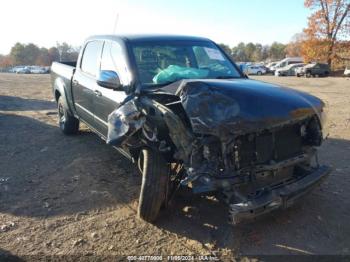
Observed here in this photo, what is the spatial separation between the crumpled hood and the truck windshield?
715mm

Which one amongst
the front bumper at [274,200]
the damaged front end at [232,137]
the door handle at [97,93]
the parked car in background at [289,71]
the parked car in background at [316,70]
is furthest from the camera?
the parked car in background at [289,71]

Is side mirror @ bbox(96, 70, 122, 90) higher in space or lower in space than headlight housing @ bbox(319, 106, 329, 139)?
higher

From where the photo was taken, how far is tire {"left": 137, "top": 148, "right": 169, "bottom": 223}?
3655 mm

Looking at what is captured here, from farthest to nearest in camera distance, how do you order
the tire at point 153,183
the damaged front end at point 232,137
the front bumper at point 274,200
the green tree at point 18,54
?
the green tree at point 18,54 → the tire at point 153,183 → the damaged front end at point 232,137 → the front bumper at point 274,200

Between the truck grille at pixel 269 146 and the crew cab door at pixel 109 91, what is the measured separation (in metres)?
1.59

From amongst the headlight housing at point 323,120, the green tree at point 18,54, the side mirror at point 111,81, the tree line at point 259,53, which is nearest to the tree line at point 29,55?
the green tree at point 18,54

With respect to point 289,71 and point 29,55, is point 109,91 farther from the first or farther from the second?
point 29,55

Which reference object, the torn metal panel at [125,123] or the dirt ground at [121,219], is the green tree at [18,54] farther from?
the torn metal panel at [125,123]

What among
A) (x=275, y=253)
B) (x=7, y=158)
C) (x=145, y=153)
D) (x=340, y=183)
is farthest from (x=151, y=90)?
(x=7, y=158)

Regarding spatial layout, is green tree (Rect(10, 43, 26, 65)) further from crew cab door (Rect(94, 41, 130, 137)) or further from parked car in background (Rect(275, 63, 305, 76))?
crew cab door (Rect(94, 41, 130, 137))

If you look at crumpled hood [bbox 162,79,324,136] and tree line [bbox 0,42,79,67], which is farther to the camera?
tree line [bbox 0,42,79,67]

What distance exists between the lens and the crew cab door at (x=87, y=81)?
214 inches

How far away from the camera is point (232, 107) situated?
3309 millimetres

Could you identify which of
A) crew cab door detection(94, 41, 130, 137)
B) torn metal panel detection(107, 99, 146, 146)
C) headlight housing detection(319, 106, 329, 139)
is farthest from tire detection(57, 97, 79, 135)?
headlight housing detection(319, 106, 329, 139)
